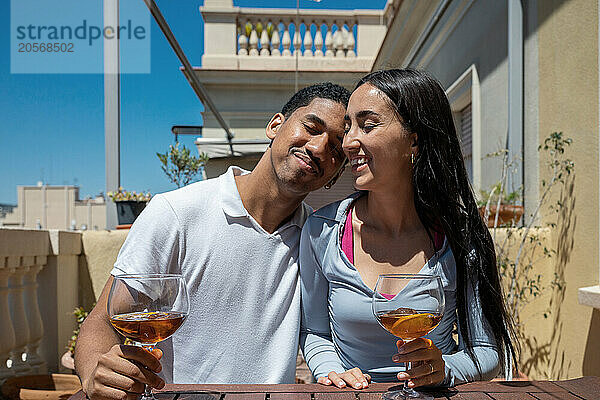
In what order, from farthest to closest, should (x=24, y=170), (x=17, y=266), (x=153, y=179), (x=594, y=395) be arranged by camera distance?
(x=24, y=170) → (x=153, y=179) → (x=17, y=266) → (x=594, y=395)

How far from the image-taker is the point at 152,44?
4082 mm

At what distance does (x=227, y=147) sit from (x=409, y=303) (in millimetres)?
3227

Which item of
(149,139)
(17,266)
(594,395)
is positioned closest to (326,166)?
(594,395)

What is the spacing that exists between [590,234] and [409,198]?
166cm

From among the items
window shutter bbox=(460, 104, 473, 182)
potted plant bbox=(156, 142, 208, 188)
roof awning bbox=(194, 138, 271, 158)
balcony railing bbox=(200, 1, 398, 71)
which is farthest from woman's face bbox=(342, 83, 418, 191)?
window shutter bbox=(460, 104, 473, 182)

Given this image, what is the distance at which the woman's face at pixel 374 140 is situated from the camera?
1382 millimetres

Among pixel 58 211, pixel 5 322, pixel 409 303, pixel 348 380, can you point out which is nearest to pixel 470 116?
pixel 58 211

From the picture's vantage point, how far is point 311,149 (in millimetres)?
1499

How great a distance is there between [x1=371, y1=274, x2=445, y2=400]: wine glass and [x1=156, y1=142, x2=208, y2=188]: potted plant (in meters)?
2.75

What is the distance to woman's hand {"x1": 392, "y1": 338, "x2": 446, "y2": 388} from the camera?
1.00m

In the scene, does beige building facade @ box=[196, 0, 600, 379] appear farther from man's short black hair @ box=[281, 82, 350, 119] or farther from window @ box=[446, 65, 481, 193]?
man's short black hair @ box=[281, 82, 350, 119]

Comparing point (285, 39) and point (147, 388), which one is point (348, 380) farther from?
point (285, 39)

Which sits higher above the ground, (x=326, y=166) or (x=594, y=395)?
(x=326, y=166)

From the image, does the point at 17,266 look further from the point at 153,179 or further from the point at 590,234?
the point at 590,234
